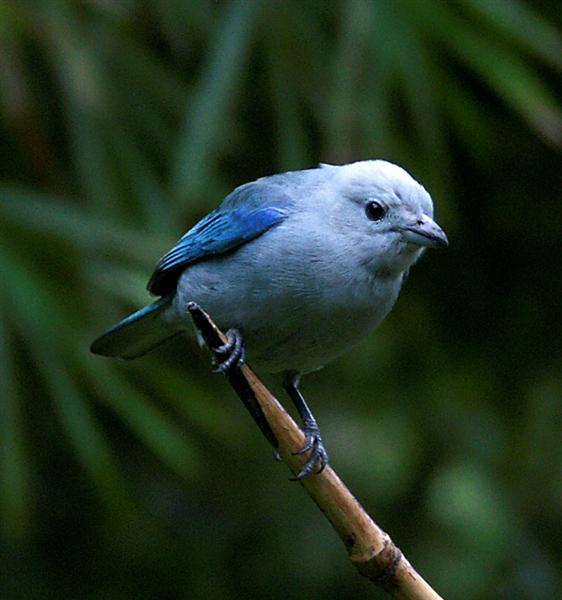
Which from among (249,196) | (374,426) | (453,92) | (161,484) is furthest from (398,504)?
(249,196)

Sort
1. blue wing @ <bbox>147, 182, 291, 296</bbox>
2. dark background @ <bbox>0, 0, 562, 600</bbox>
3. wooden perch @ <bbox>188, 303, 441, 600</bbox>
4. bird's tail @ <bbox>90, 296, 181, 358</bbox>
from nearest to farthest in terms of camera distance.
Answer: wooden perch @ <bbox>188, 303, 441, 600</bbox> → blue wing @ <bbox>147, 182, 291, 296</bbox> → bird's tail @ <bbox>90, 296, 181, 358</bbox> → dark background @ <bbox>0, 0, 562, 600</bbox>

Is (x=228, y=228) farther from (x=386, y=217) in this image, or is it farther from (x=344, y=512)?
(x=344, y=512)

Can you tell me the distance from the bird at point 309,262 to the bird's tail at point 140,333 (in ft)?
0.42

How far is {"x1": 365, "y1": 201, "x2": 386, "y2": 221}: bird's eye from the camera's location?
2418 millimetres

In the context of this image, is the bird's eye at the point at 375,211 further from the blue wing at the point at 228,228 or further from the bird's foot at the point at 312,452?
the bird's foot at the point at 312,452

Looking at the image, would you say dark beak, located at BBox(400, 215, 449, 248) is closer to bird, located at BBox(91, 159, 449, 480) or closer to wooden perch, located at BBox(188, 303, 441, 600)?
bird, located at BBox(91, 159, 449, 480)

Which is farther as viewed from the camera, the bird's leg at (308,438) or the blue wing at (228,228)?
the blue wing at (228,228)

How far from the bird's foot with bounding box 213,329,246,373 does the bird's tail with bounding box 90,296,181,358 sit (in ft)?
1.21

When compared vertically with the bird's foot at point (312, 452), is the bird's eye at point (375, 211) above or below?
above

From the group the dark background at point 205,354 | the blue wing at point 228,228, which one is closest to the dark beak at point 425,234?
the blue wing at point 228,228

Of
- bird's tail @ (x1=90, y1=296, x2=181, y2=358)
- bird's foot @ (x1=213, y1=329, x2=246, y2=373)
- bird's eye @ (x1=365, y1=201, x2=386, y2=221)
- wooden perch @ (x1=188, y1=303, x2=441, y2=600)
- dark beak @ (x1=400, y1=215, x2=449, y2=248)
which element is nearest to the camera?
wooden perch @ (x1=188, y1=303, x2=441, y2=600)

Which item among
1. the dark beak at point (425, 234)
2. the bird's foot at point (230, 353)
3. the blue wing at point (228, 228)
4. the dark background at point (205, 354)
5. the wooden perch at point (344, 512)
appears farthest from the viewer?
the dark background at point (205, 354)

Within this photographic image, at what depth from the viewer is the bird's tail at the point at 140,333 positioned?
9.04 feet

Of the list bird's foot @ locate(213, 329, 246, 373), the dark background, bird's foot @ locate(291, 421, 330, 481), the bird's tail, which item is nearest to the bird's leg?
bird's foot @ locate(291, 421, 330, 481)
